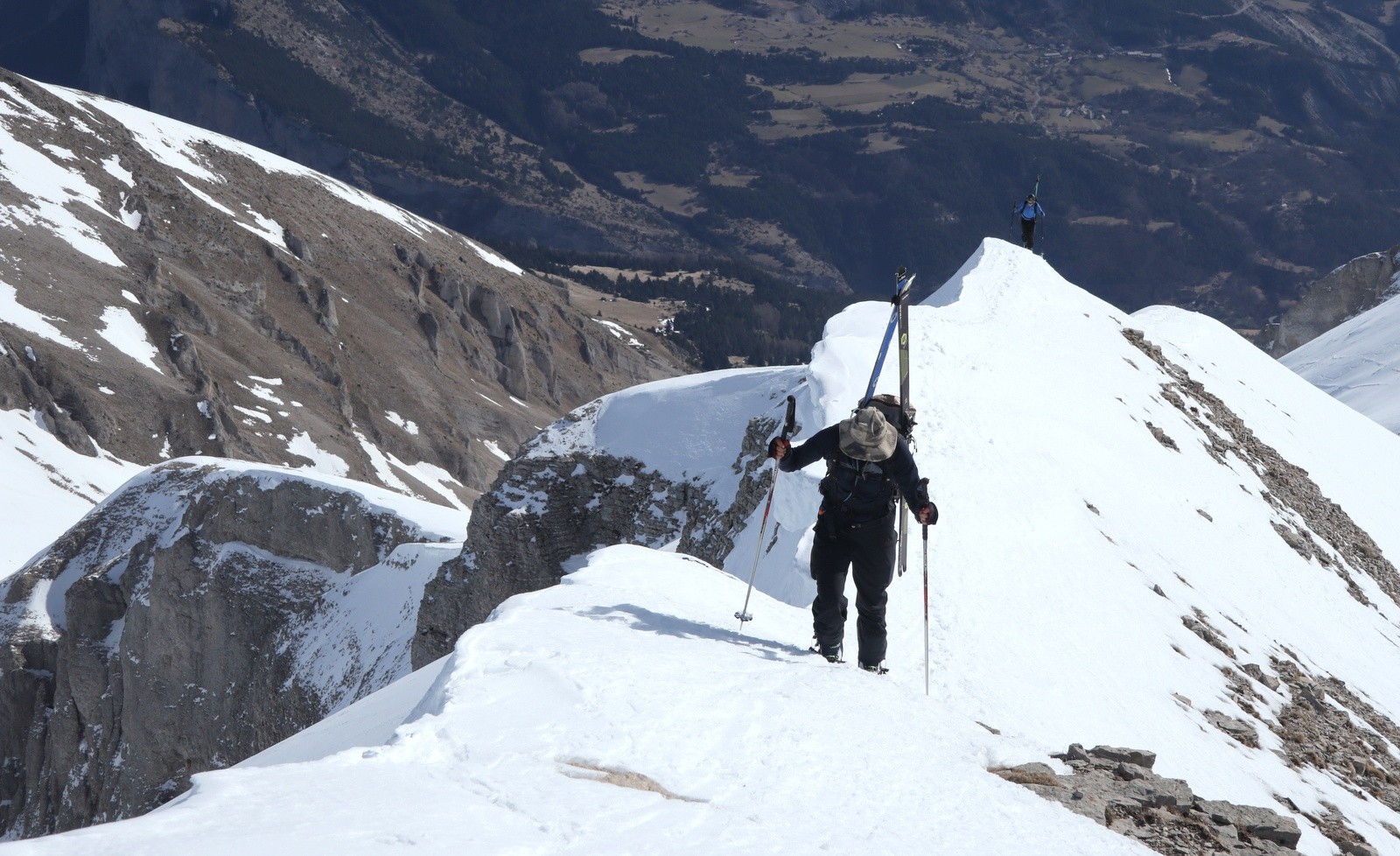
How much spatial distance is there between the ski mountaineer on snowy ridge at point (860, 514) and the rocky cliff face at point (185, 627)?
88.1 feet

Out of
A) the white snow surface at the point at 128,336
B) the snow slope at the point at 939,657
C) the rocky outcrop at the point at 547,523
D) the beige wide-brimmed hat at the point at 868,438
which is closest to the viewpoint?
the snow slope at the point at 939,657

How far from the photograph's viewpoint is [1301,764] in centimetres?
1606

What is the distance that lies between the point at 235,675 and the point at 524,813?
3896 cm

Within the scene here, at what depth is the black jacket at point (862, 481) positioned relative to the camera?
12469 millimetres

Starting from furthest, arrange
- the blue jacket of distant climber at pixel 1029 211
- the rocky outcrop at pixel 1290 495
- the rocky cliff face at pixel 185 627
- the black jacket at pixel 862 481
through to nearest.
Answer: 1. the rocky cliff face at pixel 185 627
2. the blue jacket of distant climber at pixel 1029 211
3. the rocky outcrop at pixel 1290 495
4. the black jacket at pixel 862 481

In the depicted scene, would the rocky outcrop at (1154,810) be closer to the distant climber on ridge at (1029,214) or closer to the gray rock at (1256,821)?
the gray rock at (1256,821)

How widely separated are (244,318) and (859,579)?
117239 millimetres

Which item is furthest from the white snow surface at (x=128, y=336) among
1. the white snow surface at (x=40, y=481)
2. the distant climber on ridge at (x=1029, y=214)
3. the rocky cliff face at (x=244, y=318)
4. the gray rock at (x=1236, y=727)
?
the gray rock at (x=1236, y=727)

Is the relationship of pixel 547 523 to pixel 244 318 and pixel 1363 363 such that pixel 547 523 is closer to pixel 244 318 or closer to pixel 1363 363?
pixel 1363 363

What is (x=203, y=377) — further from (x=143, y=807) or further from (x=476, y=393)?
(x=143, y=807)

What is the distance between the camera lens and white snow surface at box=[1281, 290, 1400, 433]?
58312 mm

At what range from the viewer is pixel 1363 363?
65.7m

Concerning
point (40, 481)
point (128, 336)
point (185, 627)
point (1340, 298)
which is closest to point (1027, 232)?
point (185, 627)

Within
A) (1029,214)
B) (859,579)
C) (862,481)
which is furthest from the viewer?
(1029,214)
